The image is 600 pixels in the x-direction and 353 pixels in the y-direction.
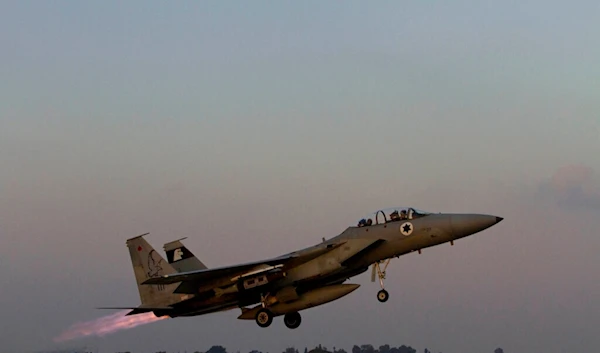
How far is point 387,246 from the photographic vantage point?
3509 centimetres

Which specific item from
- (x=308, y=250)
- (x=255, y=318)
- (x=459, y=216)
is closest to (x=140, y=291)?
(x=255, y=318)

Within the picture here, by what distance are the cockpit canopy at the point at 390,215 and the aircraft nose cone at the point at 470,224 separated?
50.7 inches

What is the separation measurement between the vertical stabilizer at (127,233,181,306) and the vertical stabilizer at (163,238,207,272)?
11.1 inches

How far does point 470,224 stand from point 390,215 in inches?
120

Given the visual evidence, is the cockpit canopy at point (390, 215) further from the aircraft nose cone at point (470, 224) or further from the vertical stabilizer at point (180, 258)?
the vertical stabilizer at point (180, 258)

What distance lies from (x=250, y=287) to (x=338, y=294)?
3425 mm

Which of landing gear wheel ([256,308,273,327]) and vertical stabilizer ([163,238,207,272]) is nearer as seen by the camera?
landing gear wheel ([256,308,273,327])

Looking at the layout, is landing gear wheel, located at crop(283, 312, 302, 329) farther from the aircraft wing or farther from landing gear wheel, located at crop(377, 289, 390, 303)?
landing gear wheel, located at crop(377, 289, 390, 303)

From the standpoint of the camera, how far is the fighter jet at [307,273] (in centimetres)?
3462

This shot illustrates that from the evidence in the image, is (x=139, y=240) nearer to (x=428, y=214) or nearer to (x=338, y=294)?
(x=338, y=294)

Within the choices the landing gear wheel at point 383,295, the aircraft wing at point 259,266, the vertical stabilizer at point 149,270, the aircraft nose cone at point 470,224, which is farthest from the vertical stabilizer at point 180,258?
the aircraft nose cone at point 470,224

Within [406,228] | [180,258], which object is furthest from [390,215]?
[180,258]

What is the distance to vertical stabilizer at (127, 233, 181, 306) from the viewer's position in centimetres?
3781

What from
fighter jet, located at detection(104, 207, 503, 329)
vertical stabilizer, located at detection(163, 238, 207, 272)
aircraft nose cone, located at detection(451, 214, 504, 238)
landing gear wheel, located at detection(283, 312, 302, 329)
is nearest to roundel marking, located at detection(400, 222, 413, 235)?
fighter jet, located at detection(104, 207, 503, 329)
